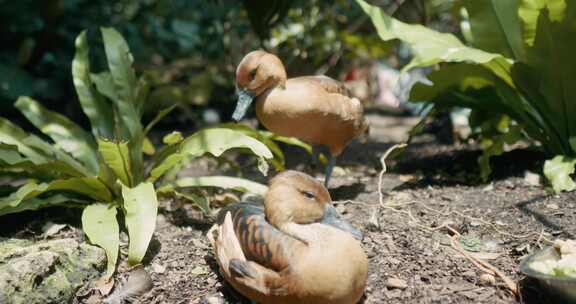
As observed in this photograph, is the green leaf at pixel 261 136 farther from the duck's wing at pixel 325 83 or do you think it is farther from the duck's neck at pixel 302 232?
the duck's neck at pixel 302 232

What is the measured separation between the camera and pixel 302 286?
6.68 feet

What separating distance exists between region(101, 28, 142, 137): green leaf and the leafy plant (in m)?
1.32

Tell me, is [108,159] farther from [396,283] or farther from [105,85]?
[396,283]

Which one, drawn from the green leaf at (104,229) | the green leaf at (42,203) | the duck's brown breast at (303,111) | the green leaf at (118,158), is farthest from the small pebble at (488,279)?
the green leaf at (42,203)

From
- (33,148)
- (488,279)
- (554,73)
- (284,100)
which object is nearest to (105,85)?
(33,148)

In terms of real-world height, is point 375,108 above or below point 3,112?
below

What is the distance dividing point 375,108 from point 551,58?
304 cm

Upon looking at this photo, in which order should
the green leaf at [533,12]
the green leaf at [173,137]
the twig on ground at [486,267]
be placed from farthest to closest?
the green leaf at [533,12] → the green leaf at [173,137] → the twig on ground at [486,267]

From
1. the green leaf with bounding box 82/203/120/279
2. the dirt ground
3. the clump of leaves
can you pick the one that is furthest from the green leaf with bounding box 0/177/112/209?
the dirt ground

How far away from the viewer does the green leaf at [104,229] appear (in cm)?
269

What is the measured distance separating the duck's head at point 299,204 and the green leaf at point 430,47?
129 centimetres

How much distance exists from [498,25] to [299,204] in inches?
74.8

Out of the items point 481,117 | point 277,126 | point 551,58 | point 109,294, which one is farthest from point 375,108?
point 109,294

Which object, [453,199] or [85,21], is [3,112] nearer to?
[85,21]
